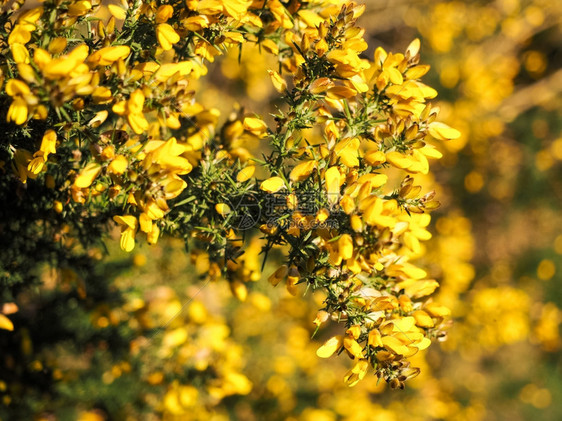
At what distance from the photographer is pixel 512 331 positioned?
354 cm

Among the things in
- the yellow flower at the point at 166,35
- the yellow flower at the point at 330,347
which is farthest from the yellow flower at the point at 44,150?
the yellow flower at the point at 330,347

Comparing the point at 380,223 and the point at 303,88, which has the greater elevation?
the point at 303,88

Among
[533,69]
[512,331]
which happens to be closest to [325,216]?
[512,331]

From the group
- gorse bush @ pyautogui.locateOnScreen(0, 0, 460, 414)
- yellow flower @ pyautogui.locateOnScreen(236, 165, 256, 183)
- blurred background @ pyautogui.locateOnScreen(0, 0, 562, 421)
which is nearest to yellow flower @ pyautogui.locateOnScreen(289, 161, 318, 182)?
gorse bush @ pyautogui.locateOnScreen(0, 0, 460, 414)

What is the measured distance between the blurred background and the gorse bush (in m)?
0.38

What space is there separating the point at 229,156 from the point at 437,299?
2.49m

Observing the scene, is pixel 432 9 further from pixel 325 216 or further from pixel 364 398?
pixel 325 216

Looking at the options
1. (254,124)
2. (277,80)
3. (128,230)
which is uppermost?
(277,80)

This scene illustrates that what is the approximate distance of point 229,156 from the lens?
1427 millimetres

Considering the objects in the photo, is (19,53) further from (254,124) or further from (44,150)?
(254,124)

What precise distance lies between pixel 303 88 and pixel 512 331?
3233 mm

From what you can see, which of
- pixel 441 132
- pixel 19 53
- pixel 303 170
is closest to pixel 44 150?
pixel 19 53

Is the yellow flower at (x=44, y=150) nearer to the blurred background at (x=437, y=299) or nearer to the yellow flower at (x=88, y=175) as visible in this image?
the yellow flower at (x=88, y=175)

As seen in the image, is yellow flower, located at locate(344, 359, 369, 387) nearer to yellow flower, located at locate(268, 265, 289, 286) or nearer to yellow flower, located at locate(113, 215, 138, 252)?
yellow flower, located at locate(268, 265, 289, 286)
